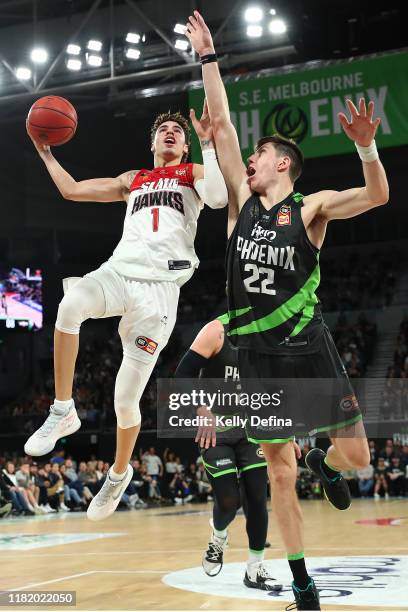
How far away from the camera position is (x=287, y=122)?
1528cm

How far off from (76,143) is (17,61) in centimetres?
965

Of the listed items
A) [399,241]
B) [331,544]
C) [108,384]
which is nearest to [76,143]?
[108,384]

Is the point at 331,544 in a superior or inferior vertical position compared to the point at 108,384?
inferior

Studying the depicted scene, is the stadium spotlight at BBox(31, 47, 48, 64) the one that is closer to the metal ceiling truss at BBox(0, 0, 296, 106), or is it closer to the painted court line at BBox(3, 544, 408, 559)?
the metal ceiling truss at BBox(0, 0, 296, 106)

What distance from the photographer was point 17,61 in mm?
17062

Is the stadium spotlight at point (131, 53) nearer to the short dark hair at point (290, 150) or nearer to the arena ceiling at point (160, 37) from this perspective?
the arena ceiling at point (160, 37)

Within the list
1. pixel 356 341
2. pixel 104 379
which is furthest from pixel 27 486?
pixel 356 341

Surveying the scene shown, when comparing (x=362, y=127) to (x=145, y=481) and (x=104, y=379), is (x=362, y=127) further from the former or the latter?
(x=104, y=379)

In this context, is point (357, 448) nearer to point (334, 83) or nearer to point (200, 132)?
point (200, 132)

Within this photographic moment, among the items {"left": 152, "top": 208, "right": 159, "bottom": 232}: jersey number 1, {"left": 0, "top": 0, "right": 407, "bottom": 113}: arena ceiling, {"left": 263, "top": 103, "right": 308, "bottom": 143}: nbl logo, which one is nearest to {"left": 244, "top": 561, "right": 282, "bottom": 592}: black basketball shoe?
{"left": 152, "top": 208, "right": 159, "bottom": 232}: jersey number 1

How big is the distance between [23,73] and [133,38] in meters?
2.36

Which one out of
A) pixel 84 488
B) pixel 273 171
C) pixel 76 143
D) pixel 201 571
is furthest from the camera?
pixel 76 143

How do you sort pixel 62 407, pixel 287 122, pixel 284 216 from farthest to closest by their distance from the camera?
pixel 287 122 → pixel 62 407 → pixel 284 216

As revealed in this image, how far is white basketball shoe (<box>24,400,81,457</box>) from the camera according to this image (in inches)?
208
